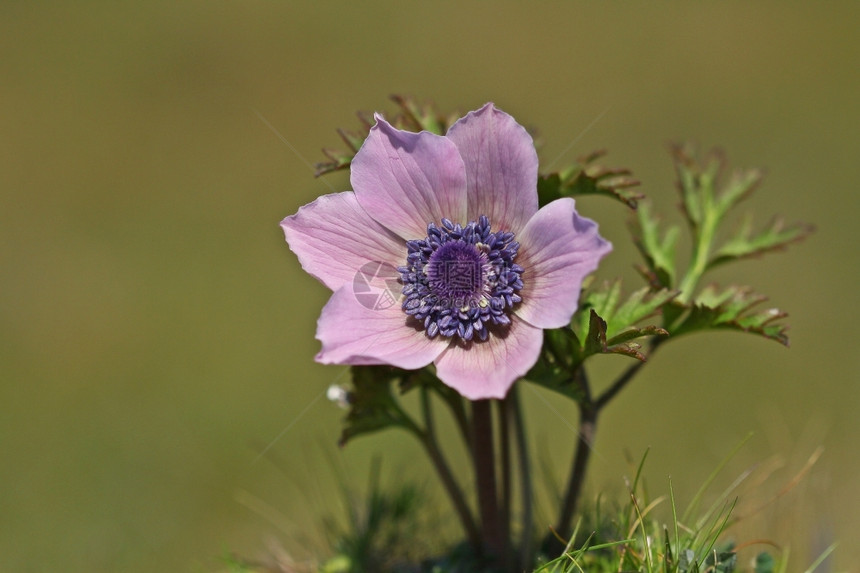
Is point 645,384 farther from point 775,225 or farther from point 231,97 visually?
point 231,97

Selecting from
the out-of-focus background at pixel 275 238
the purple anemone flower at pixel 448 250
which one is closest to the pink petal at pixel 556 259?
the purple anemone flower at pixel 448 250

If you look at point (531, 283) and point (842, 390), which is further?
point (842, 390)

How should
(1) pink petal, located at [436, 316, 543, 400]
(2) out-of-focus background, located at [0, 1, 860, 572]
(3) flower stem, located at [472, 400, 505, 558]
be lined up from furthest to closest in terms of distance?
(2) out-of-focus background, located at [0, 1, 860, 572] → (3) flower stem, located at [472, 400, 505, 558] → (1) pink petal, located at [436, 316, 543, 400]

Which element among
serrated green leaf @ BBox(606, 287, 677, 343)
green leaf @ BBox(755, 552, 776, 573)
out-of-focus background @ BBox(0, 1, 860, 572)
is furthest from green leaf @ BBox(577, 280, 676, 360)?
out-of-focus background @ BBox(0, 1, 860, 572)

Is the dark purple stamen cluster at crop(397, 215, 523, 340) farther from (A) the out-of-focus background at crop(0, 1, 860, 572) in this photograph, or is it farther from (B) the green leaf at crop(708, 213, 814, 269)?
(A) the out-of-focus background at crop(0, 1, 860, 572)

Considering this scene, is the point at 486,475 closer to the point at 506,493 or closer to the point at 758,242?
the point at 506,493

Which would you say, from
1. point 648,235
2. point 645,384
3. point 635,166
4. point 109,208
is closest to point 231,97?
point 109,208

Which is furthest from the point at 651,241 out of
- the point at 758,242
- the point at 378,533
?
the point at 378,533
